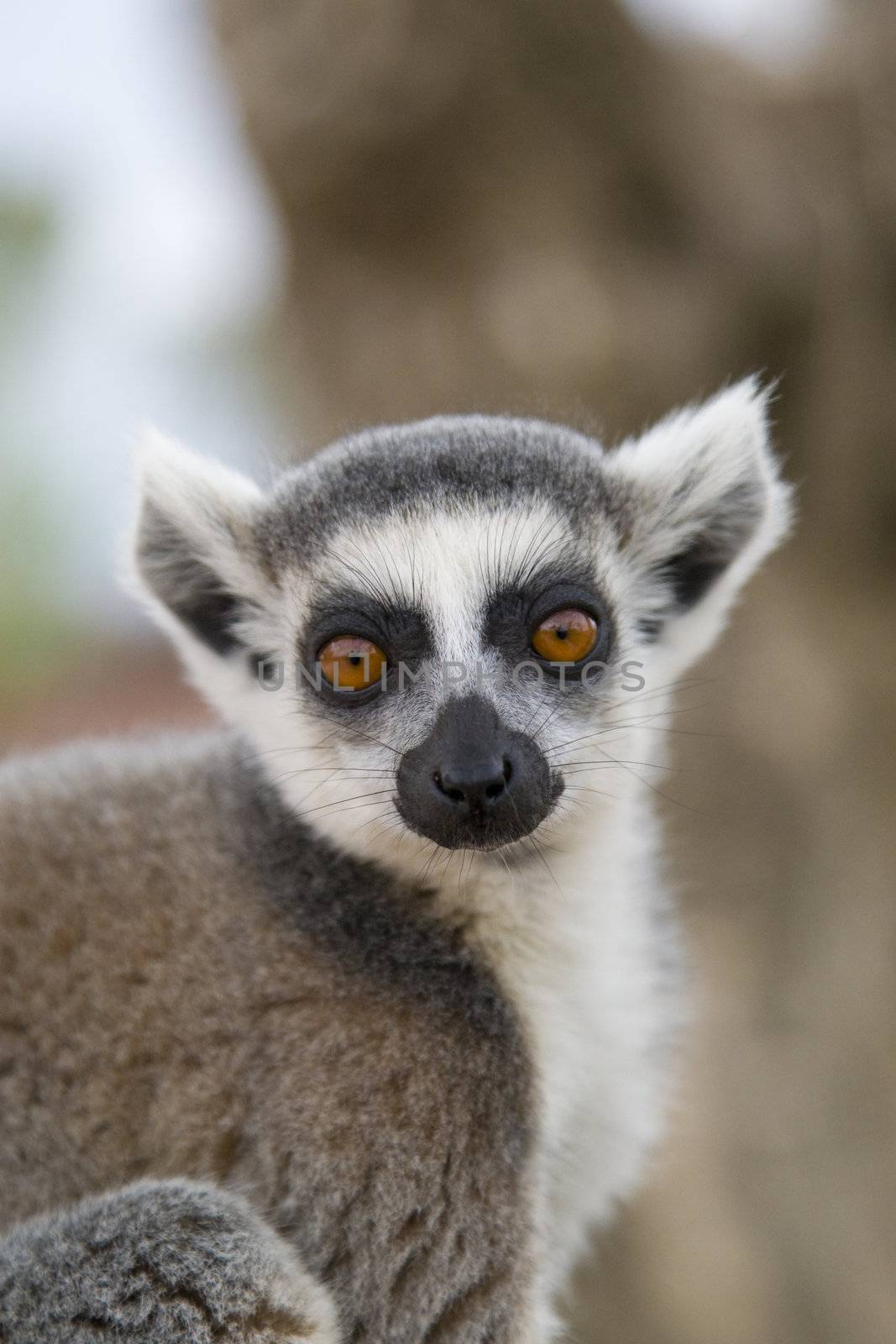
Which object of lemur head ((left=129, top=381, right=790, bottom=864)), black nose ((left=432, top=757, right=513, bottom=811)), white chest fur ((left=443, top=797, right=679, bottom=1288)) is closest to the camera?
black nose ((left=432, top=757, right=513, bottom=811))

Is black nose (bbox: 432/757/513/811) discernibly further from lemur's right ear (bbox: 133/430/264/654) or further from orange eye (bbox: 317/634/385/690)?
lemur's right ear (bbox: 133/430/264/654)

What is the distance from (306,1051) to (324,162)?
3082 mm

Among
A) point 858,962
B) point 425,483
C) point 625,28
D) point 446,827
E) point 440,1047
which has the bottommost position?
point 858,962

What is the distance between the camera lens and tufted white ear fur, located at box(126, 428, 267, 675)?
2.24 meters

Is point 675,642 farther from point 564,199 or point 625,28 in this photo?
point 625,28

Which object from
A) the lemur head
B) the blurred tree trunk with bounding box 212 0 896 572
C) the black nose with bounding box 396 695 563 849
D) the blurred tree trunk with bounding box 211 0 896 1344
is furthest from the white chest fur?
the blurred tree trunk with bounding box 212 0 896 572

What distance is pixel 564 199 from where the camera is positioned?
4.00 meters

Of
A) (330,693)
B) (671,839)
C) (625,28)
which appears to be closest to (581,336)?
(625,28)

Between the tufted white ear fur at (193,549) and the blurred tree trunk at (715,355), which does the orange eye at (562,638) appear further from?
the blurred tree trunk at (715,355)

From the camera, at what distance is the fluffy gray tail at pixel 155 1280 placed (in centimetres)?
166

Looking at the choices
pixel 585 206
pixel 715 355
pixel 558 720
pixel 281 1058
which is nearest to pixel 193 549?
pixel 558 720

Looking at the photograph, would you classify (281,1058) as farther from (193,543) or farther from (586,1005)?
(193,543)

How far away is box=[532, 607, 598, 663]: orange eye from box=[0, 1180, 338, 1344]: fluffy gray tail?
1.03 meters

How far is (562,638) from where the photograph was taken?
2.07 meters
